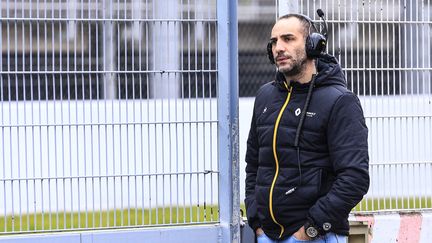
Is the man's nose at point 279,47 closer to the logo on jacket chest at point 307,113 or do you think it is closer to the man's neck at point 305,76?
the man's neck at point 305,76

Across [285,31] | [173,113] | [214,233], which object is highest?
[285,31]

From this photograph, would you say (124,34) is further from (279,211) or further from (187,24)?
(279,211)

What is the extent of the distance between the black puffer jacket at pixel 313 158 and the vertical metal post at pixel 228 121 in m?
1.74

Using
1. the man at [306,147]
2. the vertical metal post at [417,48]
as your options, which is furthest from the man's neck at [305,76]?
the vertical metal post at [417,48]

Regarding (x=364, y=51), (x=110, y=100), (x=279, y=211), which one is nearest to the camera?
(x=279, y=211)

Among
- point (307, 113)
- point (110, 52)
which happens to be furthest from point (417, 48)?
point (307, 113)

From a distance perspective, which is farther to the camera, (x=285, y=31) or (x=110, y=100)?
(x=110, y=100)

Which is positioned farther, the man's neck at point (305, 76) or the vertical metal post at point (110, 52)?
the vertical metal post at point (110, 52)

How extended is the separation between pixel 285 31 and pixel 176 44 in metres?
1.83

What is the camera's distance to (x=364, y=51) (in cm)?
632

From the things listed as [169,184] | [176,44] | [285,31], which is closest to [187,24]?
[176,44]

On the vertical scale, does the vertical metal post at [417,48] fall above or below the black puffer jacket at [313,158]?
above

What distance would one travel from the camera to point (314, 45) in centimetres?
413

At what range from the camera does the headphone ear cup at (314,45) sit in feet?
13.5
